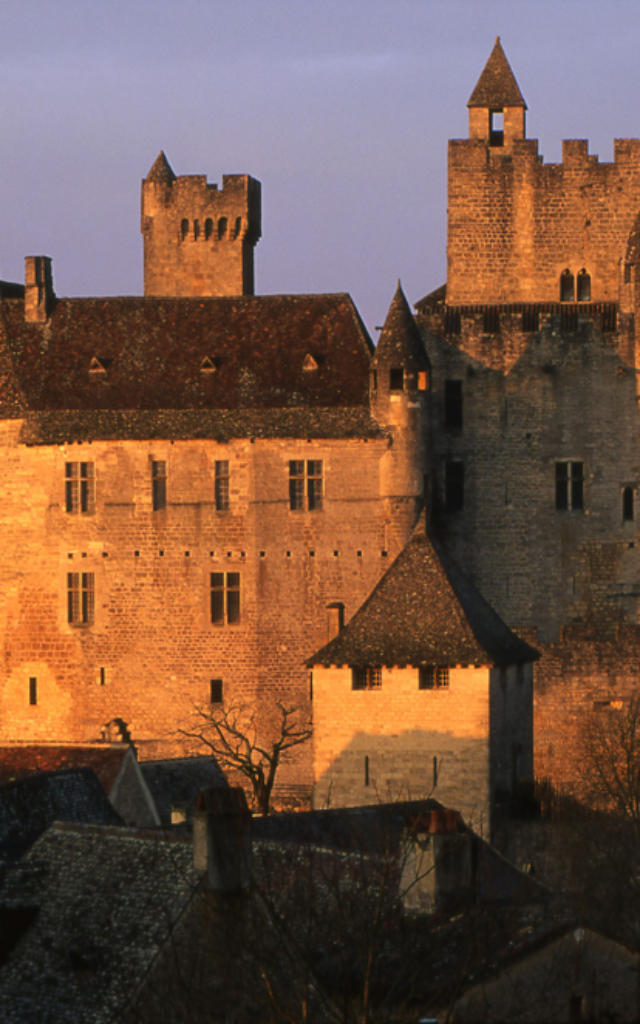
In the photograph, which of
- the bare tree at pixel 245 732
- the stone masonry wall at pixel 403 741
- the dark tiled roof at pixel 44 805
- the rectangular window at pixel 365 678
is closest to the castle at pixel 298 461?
the bare tree at pixel 245 732

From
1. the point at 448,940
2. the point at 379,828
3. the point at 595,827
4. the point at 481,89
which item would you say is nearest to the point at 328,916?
the point at 448,940

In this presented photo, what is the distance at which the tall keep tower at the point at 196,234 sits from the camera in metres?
67.1

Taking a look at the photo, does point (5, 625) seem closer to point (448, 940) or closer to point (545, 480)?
point (545, 480)

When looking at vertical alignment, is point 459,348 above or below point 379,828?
above

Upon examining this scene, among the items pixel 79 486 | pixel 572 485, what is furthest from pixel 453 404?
pixel 79 486

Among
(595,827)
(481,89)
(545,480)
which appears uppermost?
(481,89)

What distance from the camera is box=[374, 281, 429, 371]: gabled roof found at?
54781 mm

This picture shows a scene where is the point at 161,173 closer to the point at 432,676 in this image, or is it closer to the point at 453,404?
the point at 453,404

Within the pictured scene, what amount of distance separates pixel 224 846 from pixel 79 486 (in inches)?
1030

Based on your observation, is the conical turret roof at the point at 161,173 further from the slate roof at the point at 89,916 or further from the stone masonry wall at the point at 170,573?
the slate roof at the point at 89,916

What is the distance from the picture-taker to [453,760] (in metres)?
44.7

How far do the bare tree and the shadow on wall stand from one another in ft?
26.3

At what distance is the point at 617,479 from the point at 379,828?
1939 cm

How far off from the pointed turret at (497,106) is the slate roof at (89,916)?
1133 inches
